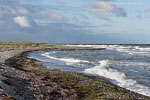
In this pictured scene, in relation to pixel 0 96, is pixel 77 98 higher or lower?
lower

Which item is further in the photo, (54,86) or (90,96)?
(54,86)

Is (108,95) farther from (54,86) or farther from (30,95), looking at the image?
(30,95)

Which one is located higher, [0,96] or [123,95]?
[0,96]

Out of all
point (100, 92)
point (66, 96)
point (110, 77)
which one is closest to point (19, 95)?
point (66, 96)

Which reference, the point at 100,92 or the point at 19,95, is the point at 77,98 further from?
the point at 19,95

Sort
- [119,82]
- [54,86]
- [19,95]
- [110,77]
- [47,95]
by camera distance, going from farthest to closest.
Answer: [110,77] → [119,82] → [54,86] → [47,95] → [19,95]

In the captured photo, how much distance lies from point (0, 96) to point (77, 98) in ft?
17.5

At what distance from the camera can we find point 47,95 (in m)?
14.4

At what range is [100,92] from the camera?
16.1 metres

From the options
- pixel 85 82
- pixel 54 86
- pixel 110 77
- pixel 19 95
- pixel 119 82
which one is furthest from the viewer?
pixel 110 77

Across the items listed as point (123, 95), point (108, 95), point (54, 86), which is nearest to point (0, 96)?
point (54, 86)

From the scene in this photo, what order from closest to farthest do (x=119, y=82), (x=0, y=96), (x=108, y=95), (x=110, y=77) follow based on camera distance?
(x=0, y=96), (x=108, y=95), (x=119, y=82), (x=110, y=77)

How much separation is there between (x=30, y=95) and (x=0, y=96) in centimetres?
253

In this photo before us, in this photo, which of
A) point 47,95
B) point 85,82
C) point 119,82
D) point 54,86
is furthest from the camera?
point 119,82
